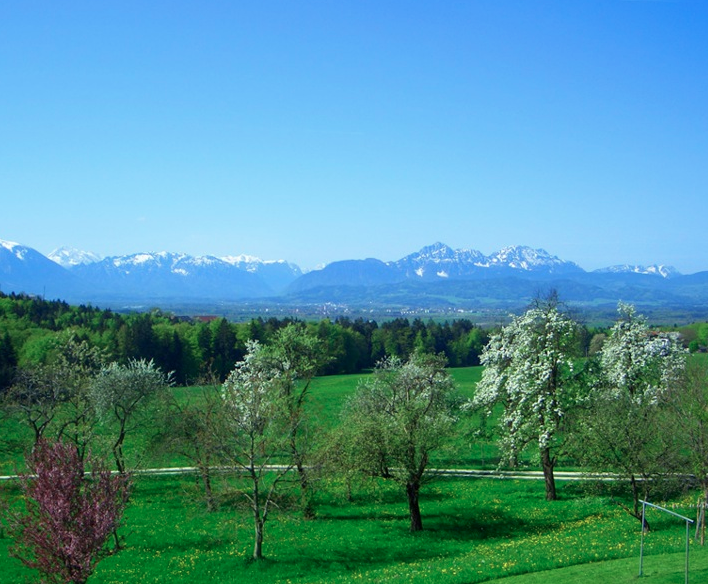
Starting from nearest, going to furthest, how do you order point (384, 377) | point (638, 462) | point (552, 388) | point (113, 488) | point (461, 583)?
point (113, 488)
point (461, 583)
point (638, 462)
point (552, 388)
point (384, 377)

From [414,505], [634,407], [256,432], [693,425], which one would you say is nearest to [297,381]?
[414,505]

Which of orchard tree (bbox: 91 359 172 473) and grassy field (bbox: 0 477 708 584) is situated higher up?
orchard tree (bbox: 91 359 172 473)

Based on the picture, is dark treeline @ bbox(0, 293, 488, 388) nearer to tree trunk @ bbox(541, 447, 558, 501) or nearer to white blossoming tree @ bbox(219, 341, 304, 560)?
tree trunk @ bbox(541, 447, 558, 501)

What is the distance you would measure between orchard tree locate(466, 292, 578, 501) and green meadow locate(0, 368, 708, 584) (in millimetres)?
3595

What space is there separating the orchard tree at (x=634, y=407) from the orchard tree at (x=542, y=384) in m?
2.09

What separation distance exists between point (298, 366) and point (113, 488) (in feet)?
72.7

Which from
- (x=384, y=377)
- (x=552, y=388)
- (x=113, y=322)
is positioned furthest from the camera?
(x=113, y=322)

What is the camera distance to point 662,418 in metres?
32.9

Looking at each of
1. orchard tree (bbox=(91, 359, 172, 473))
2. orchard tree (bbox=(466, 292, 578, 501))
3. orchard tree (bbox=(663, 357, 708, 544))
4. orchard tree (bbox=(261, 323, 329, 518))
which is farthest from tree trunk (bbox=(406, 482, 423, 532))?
orchard tree (bbox=(91, 359, 172, 473))

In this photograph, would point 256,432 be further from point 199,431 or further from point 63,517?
point 63,517

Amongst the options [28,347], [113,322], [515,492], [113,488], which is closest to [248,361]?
[515,492]

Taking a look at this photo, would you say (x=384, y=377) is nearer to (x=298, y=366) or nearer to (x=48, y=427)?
(x=298, y=366)

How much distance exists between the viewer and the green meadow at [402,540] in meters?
25.7

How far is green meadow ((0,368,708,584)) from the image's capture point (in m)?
25.7
